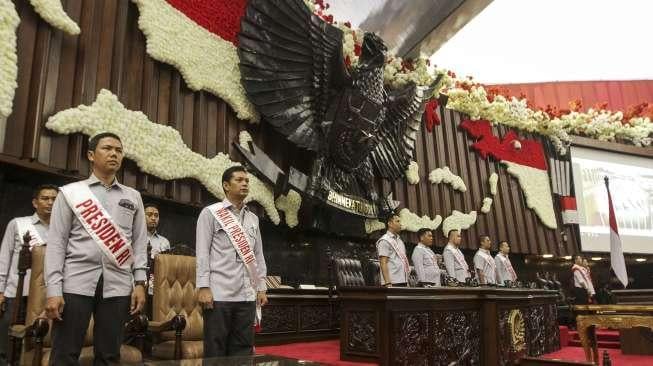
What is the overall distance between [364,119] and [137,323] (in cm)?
355

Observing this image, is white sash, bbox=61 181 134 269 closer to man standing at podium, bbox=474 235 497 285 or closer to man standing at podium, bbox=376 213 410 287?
man standing at podium, bbox=376 213 410 287

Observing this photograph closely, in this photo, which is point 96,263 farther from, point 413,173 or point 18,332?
point 413,173

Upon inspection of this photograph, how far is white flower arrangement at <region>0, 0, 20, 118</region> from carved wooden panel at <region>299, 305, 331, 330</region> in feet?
8.76

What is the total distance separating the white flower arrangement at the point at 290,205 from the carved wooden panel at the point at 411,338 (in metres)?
2.17

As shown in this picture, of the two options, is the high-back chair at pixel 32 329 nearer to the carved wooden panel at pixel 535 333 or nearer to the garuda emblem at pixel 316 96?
the carved wooden panel at pixel 535 333

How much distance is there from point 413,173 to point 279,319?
3.20m

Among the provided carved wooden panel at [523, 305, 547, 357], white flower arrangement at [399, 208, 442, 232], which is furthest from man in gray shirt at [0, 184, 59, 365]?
white flower arrangement at [399, 208, 442, 232]

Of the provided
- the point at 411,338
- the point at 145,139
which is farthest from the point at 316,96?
the point at 411,338

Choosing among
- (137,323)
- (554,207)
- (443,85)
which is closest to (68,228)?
(137,323)

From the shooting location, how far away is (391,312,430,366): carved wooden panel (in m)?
2.80

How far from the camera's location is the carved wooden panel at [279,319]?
159 inches

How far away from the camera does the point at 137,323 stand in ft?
6.87

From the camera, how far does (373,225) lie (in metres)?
5.88

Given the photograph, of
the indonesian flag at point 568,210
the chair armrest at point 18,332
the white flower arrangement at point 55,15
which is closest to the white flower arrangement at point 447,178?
the indonesian flag at point 568,210
